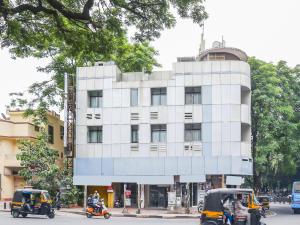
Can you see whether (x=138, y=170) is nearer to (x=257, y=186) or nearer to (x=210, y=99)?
(x=210, y=99)

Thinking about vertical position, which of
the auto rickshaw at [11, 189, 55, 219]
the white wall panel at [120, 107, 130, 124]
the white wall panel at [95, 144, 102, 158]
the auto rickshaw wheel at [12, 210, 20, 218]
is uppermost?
the white wall panel at [120, 107, 130, 124]

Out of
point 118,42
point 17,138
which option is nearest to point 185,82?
point 17,138

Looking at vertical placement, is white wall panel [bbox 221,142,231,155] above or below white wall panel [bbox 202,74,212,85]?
below

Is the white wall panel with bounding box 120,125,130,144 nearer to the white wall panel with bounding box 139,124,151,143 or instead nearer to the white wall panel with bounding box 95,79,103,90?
the white wall panel with bounding box 139,124,151,143

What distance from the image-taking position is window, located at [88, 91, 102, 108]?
153 feet

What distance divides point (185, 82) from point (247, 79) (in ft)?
16.0

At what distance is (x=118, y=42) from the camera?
50.4 ft

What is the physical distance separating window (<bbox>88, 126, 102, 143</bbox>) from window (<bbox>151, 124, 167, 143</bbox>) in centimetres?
437

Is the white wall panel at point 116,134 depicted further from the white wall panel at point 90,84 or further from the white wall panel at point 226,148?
the white wall panel at point 226,148

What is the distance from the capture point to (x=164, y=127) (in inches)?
1780

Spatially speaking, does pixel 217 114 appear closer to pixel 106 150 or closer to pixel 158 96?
pixel 158 96

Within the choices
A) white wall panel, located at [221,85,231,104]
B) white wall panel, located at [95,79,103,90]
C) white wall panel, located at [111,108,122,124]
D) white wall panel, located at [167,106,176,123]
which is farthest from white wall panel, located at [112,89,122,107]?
white wall panel, located at [221,85,231,104]

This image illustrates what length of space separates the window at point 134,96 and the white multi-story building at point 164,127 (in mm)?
79

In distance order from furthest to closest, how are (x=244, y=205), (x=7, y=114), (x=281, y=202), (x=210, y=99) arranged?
(x=281, y=202) → (x=7, y=114) → (x=210, y=99) → (x=244, y=205)
